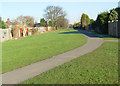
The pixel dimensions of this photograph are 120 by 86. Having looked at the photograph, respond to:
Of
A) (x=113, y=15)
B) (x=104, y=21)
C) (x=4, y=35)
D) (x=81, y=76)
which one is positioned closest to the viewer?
(x=81, y=76)

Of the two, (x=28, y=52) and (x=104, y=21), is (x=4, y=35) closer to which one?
(x=28, y=52)

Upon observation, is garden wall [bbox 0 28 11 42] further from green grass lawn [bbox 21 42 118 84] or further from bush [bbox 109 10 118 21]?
green grass lawn [bbox 21 42 118 84]

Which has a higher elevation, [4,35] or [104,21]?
[104,21]

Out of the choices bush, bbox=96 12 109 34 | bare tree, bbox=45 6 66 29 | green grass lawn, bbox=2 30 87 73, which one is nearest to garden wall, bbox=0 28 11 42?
green grass lawn, bbox=2 30 87 73

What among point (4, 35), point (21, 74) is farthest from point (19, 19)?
point (21, 74)

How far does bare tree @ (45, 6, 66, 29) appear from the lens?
250 feet

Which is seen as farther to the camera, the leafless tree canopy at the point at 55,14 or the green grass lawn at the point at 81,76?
the leafless tree canopy at the point at 55,14

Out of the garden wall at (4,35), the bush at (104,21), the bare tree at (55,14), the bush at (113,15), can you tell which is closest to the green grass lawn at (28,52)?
the garden wall at (4,35)

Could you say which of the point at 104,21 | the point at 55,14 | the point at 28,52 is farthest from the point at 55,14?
the point at 28,52

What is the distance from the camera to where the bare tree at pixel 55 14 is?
76.2 meters

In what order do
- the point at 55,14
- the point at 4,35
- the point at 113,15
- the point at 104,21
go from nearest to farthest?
the point at 4,35
the point at 113,15
the point at 104,21
the point at 55,14

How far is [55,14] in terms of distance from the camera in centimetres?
7744

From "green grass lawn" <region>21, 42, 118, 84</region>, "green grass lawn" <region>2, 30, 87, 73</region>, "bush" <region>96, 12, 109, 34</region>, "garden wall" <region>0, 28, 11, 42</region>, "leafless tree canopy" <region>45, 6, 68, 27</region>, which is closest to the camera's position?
"green grass lawn" <region>21, 42, 118, 84</region>

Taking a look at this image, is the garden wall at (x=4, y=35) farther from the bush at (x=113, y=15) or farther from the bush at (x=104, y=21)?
the bush at (x=113, y=15)
